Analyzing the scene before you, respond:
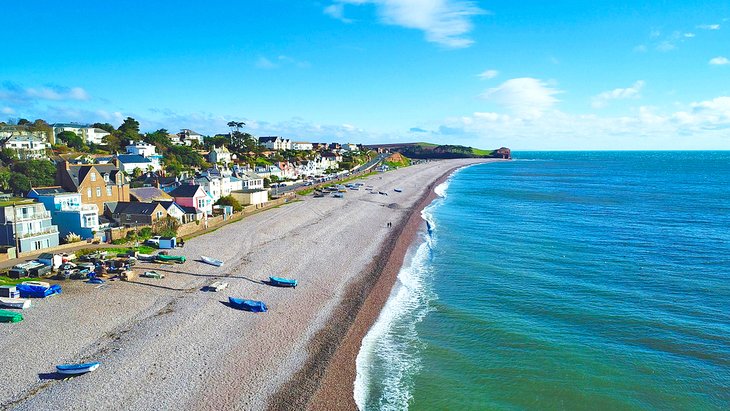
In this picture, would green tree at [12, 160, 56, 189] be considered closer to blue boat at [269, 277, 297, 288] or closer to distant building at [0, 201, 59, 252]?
distant building at [0, 201, 59, 252]

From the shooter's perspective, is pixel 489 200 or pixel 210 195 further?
pixel 489 200

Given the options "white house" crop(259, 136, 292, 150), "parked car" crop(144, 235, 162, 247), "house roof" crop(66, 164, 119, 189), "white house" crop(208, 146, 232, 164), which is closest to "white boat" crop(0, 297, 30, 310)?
"parked car" crop(144, 235, 162, 247)

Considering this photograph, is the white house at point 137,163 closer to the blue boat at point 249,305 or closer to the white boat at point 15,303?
the white boat at point 15,303

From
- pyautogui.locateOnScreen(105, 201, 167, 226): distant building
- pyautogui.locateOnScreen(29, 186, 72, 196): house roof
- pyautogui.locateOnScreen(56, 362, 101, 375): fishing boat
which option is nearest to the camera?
pyautogui.locateOnScreen(56, 362, 101, 375): fishing boat

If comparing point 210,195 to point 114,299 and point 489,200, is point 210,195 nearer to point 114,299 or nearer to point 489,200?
point 114,299

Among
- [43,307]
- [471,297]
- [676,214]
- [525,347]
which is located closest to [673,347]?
[525,347]

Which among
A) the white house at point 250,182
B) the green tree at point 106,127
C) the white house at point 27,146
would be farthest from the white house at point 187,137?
the white house at point 250,182
